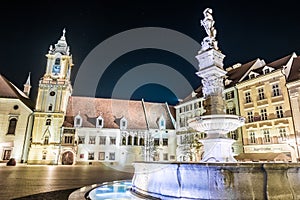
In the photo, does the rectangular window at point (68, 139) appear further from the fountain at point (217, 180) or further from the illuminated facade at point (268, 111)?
the fountain at point (217, 180)

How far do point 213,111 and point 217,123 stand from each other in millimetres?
1381

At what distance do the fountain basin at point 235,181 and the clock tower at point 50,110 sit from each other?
35.7 metres

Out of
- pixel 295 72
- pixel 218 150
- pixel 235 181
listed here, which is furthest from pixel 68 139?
pixel 235 181

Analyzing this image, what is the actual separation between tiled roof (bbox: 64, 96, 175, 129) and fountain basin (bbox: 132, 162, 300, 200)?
34823 millimetres

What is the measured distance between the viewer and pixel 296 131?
22016 mm

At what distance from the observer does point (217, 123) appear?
9977 mm

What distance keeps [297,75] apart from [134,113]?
1112 inches

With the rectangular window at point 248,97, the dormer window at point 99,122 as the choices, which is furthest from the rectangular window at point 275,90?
the dormer window at point 99,122

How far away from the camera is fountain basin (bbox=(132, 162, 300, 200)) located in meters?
4.74

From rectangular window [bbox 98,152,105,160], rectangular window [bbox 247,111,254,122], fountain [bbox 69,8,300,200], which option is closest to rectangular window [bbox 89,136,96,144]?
rectangular window [bbox 98,152,105,160]

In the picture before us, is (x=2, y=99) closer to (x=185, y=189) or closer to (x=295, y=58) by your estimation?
(x=185, y=189)

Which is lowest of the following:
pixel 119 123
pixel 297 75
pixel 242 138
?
pixel 242 138

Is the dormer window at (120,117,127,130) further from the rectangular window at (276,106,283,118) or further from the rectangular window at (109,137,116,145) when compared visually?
the rectangular window at (276,106,283,118)

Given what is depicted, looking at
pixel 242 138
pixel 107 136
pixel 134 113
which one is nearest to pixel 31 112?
pixel 107 136
